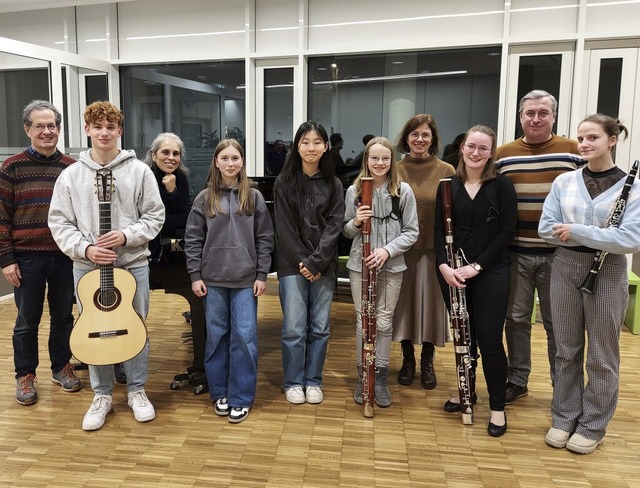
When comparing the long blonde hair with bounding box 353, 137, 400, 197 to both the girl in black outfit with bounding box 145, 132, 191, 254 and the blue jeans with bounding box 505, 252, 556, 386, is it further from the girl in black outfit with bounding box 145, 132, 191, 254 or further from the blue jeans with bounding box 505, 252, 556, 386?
the girl in black outfit with bounding box 145, 132, 191, 254

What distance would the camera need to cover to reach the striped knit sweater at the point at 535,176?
279 cm

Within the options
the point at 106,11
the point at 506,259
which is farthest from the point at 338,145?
the point at 506,259

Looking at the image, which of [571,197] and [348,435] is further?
[348,435]

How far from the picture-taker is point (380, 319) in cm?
298

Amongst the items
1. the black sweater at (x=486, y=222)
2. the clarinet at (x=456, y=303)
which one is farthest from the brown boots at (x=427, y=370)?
the black sweater at (x=486, y=222)

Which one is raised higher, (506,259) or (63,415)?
(506,259)

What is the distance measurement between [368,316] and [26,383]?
2.04m

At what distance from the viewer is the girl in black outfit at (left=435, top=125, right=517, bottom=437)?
8.70 ft

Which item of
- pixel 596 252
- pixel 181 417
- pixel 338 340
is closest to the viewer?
pixel 596 252

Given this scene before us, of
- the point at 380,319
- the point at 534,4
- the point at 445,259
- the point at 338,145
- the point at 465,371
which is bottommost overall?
the point at 465,371

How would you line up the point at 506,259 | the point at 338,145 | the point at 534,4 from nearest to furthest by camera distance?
the point at 506,259
the point at 534,4
the point at 338,145

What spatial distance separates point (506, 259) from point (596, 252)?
0.42 metres

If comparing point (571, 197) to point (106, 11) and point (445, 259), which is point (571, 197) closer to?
point (445, 259)

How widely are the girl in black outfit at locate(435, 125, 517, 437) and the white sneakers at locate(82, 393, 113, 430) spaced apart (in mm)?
1920
